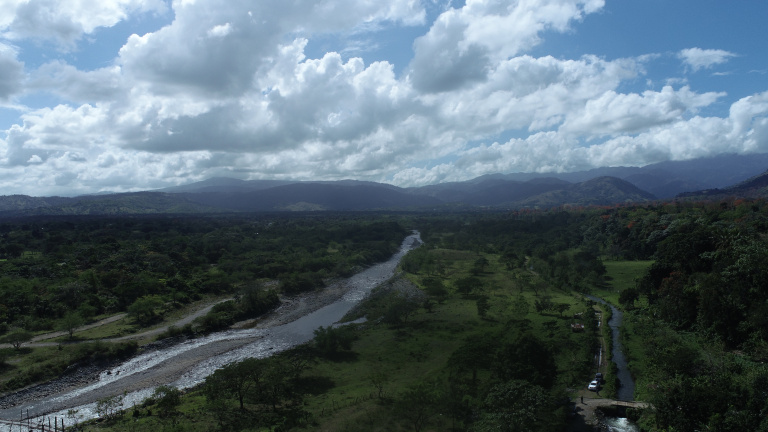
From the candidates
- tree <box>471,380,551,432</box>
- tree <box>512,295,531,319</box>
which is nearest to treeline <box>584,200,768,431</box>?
tree <box>471,380,551,432</box>

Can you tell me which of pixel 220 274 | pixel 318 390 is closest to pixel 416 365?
pixel 318 390

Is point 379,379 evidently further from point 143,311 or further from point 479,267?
point 479,267

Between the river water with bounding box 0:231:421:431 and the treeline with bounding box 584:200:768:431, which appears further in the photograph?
the river water with bounding box 0:231:421:431

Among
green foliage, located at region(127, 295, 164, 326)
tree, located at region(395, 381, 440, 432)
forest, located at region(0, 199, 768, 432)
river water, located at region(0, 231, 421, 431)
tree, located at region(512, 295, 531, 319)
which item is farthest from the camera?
green foliage, located at region(127, 295, 164, 326)

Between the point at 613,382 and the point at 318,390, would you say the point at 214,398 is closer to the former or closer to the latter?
the point at 318,390

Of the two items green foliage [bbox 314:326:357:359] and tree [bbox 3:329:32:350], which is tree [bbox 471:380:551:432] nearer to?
green foliage [bbox 314:326:357:359]

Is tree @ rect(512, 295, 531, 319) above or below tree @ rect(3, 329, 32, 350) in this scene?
below
